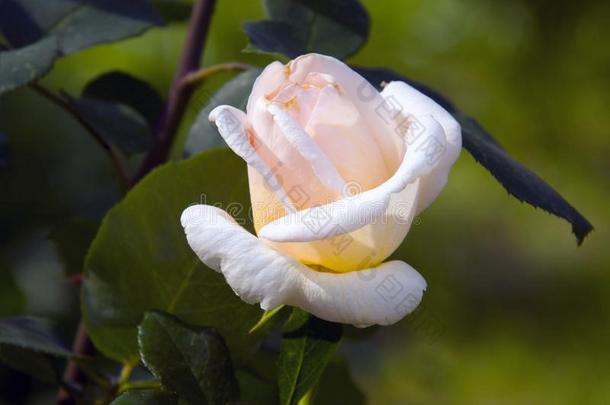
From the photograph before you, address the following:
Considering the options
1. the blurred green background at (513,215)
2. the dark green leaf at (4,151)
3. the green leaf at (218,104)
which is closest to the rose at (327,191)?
the green leaf at (218,104)

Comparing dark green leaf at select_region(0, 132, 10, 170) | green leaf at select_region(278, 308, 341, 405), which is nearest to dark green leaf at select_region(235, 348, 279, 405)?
green leaf at select_region(278, 308, 341, 405)

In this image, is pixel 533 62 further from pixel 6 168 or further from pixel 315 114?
pixel 315 114

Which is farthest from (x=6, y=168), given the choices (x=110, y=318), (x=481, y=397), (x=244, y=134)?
(x=481, y=397)

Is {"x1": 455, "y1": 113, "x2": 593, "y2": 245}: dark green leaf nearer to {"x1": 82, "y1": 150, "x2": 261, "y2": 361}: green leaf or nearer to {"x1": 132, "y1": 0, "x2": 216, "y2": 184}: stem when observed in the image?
{"x1": 82, "y1": 150, "x2": 261, "y2": 361}: green leaf

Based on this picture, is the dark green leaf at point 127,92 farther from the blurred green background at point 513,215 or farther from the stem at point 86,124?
the blurred green background at point 513,215

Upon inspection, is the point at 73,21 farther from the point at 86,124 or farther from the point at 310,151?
the point at 310,151
